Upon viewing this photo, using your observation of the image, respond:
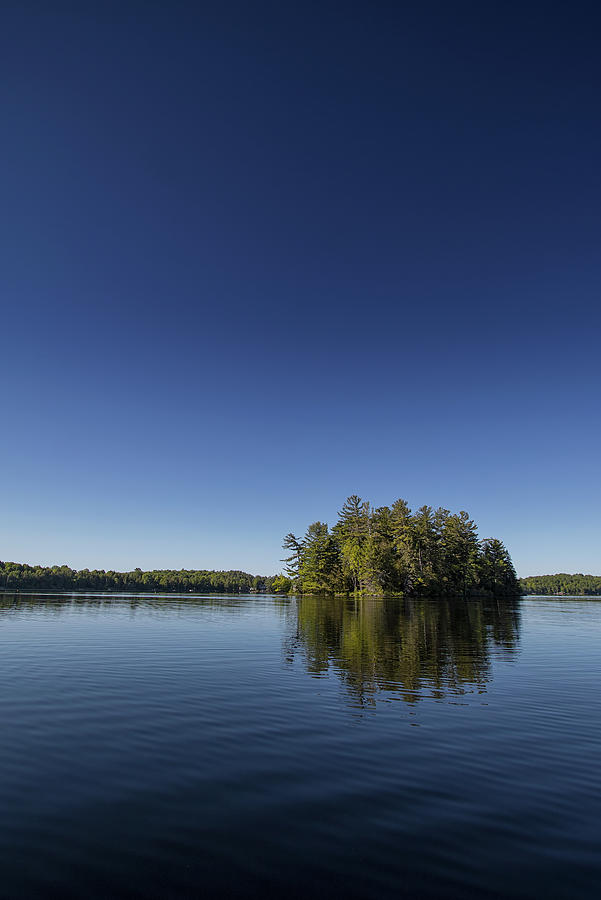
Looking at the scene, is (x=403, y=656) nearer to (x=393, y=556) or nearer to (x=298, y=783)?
(x=298, y=783)

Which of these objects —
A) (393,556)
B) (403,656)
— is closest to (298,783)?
(403,656)

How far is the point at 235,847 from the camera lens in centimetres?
577

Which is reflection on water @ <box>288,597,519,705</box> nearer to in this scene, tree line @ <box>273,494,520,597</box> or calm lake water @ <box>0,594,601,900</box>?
calm lake water @ <box>0,594,601,900</box>

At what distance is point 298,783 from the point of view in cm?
781

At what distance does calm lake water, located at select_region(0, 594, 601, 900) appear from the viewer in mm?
5270

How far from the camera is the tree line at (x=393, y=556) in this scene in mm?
98000

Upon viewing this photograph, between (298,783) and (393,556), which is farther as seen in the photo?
(393,556)

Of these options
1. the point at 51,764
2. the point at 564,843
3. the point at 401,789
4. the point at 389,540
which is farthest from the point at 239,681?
the point at 389,540

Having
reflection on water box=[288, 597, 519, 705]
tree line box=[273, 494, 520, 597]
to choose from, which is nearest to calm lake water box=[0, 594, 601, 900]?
reflection on water box=[288, 597, 519, 705]

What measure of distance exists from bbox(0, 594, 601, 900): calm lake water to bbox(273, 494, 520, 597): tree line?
8245 centimetres

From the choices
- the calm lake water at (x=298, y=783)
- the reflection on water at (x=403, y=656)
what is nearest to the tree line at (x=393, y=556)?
the reflection on water at (x=403, y=656)

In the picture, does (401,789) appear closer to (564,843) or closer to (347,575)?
(564,843)

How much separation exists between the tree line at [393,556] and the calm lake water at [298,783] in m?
82.4

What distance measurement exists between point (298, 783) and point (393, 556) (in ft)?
314
